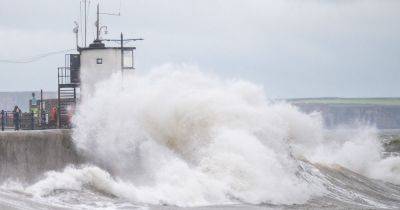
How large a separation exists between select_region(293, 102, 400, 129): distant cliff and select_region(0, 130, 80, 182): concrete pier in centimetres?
10109

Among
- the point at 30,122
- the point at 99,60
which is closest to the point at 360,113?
the point at 99,60

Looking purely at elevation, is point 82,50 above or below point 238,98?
above

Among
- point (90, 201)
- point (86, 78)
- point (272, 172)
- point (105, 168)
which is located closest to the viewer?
point (90, 201)

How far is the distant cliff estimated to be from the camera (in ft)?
449

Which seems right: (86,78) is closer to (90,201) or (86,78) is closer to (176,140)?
(176,140)

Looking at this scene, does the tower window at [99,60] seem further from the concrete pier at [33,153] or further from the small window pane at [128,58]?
the concrete pier at [33,153]

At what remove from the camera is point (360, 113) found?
147500 millimetres

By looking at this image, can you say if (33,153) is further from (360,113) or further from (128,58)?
(360,113)

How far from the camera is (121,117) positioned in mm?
20094

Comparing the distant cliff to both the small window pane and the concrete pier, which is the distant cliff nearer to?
the small window pane

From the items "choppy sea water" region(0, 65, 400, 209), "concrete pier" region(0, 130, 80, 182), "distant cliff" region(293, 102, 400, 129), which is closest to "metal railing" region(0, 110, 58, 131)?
"choppy sea water" region(0, 65, 400, 209)

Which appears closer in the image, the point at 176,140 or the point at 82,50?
the point at 176,140

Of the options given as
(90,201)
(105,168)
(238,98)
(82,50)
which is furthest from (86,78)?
(90,201)

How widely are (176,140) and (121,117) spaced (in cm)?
139
